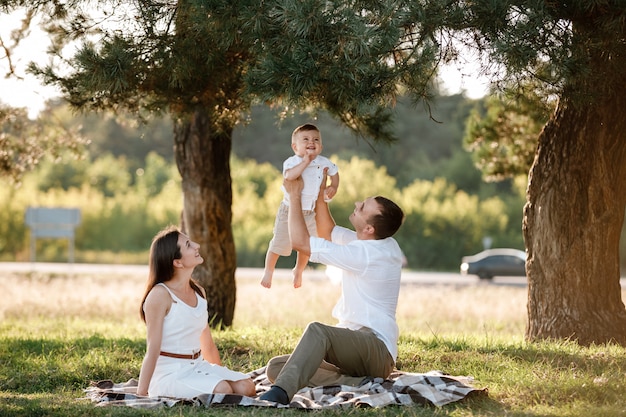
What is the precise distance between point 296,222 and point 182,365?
1.15 metres

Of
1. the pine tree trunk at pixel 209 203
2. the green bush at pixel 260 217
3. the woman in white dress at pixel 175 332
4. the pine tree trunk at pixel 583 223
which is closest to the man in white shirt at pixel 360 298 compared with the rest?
the woman in white dress at pixel 175 332

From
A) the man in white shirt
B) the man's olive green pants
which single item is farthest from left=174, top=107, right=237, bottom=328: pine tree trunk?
the man in white shirt

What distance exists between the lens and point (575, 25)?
680 cm

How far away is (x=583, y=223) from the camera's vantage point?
804 centimetres

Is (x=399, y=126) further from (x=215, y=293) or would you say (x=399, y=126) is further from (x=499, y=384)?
(x=499, y=384)

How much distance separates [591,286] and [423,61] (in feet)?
10.1

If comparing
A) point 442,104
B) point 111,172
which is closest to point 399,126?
point 442,104

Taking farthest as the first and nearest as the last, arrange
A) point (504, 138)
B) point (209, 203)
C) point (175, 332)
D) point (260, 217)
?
point (260, 217)
point (504, 138)
point (209, 203)
point (175, 332)

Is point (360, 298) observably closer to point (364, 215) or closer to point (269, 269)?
point (364, 215)

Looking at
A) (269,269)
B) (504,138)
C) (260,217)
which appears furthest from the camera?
(260,217)

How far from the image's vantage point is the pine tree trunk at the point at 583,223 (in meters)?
8.00

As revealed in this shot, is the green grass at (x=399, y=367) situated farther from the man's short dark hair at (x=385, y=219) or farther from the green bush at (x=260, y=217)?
the green bush at (x=260, y=217)

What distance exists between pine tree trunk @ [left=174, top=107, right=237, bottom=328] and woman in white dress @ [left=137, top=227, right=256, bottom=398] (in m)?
4.27

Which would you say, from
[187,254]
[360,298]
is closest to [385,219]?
[360,298]
